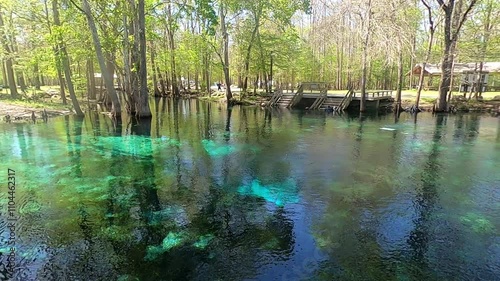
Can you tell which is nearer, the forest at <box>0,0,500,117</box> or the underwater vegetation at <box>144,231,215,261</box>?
the underwater vegetation at <box>144,231,215,261</box>

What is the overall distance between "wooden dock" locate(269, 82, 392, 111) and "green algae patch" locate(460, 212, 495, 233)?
66.2 ft

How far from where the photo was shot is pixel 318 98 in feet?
94.7

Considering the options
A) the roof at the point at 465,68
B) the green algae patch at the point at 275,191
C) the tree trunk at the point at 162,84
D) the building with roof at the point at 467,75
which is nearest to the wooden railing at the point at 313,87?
the roof at the point at 465,68

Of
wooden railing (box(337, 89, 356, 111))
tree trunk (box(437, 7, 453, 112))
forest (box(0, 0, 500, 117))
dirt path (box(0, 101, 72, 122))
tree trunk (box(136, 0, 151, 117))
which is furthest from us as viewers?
wooden railing (box(337, 89, 356, 111))

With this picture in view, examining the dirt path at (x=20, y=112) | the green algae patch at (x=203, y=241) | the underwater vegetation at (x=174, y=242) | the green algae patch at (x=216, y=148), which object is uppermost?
the dirt path at (x=20, y=112)

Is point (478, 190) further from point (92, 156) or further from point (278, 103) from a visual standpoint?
point (278, 103)

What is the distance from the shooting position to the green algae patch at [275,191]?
26.7 feet

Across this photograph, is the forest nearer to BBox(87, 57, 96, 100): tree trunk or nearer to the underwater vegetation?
BBox(87, 57, 96, 100): tree trunk

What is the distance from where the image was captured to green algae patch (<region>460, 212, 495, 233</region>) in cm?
670

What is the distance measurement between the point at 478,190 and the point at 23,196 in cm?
1211

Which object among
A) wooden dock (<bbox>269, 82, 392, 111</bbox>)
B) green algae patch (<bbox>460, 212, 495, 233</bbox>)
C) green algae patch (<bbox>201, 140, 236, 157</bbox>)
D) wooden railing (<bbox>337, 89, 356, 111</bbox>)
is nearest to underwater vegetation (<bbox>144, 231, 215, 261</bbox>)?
green algae patch (<bbox>460, 212, 495, 233</bbox>)

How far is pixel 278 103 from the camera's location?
30.7 metres

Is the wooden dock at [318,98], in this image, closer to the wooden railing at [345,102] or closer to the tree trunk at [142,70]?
the wooden railing at [345,102]

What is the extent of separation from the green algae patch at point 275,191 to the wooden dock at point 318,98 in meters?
19.2
